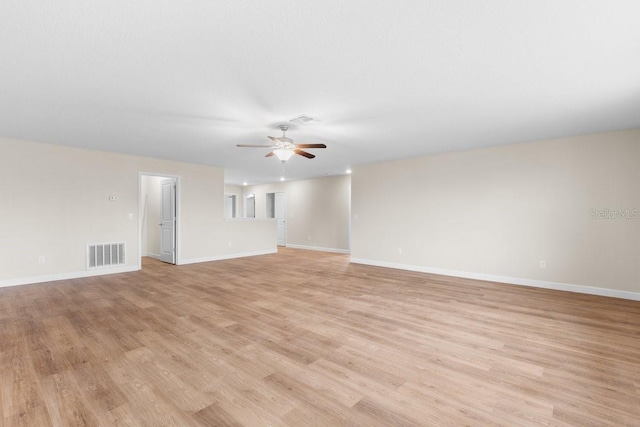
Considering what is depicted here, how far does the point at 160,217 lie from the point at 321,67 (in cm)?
701

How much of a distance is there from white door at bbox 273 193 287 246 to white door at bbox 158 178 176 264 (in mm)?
4238

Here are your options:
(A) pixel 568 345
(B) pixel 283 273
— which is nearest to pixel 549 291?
(A) pixel 568 345

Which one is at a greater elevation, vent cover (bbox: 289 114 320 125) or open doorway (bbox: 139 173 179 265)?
vent cover (bbox: 289 114 320 125)

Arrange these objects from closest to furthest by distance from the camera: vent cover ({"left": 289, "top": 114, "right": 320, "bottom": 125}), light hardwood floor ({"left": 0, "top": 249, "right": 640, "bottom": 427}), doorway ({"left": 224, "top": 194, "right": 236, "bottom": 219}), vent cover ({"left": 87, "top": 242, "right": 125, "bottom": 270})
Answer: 1. light hardwood floor ({"left": 0, "top": 249, "right": 640, "bottom": 427})
2. vent cover ({"left": 289, "top": 114, "right": 320, "bottom": 125})
3. vent cover ({"left": 87, "top": 242, "right": 125, "bottom": 270})
4. doorway ({"left": 224, "top": 194, "right": 236, "bottom": 219})

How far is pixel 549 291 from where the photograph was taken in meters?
4.57

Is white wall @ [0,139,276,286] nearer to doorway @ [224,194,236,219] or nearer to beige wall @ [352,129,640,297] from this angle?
beige wall @ [352,129,640,297]

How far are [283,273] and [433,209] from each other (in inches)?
134

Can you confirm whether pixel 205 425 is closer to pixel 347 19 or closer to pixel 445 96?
pixel 347 19

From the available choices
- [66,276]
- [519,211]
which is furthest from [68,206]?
[519,211]

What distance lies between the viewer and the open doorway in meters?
6.96

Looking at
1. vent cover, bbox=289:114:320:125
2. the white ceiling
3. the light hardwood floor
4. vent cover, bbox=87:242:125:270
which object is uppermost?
the white ceiling

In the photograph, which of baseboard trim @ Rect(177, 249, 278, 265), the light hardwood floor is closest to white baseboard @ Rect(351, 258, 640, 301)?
the light hardwood floor

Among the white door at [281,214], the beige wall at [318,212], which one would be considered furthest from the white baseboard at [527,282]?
the white door at [281,214]

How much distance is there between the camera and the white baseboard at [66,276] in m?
4.80
